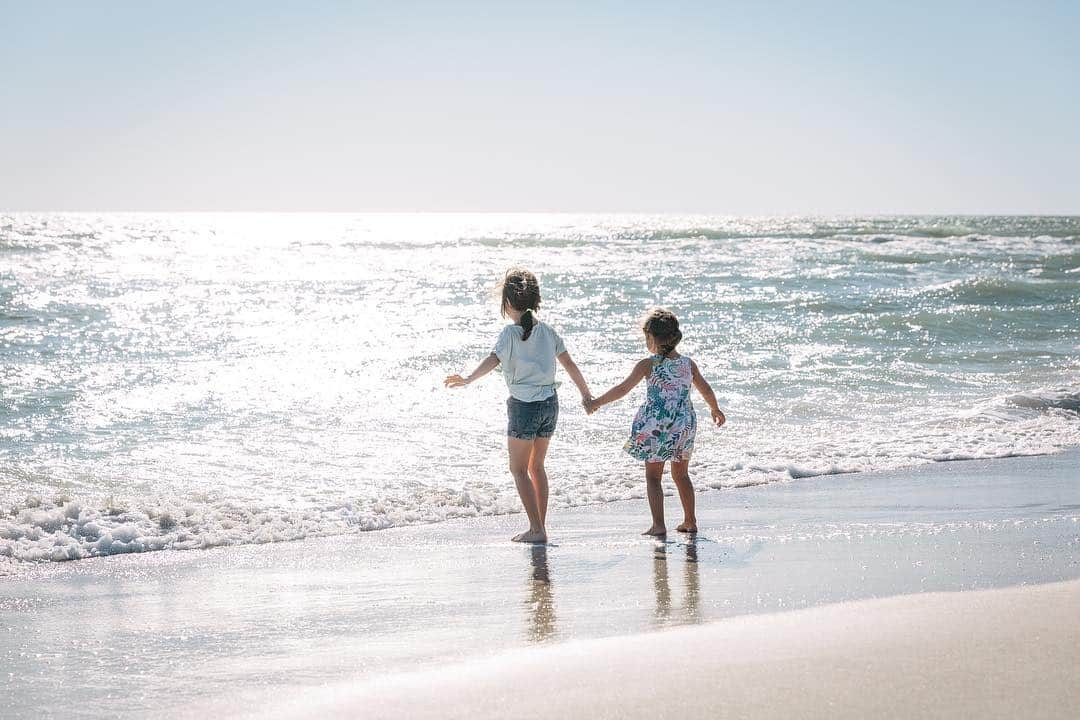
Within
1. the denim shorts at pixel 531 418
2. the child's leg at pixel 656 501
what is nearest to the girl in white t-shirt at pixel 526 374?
the denim shorts at pixel 531 418

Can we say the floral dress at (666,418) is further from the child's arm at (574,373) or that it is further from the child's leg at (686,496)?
the child's arm at (574,373)

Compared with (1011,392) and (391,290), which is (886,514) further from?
(391,290)

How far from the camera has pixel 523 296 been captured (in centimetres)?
618

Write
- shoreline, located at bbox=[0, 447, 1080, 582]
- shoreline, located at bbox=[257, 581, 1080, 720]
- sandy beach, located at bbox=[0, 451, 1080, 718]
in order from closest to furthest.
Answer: shoreline, located at bbox=[257, 581, 1080, 720], sandy beach, located at bbox=[0, 451, 1080, 718], shoreline, located at bbox=[0, 447, 1080, 582]

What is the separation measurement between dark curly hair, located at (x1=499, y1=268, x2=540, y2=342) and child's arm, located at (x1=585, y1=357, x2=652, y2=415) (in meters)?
0.57

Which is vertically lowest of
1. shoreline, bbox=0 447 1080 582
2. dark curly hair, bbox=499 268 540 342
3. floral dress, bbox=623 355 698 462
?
shoreline, bbox=0 447 1080 582

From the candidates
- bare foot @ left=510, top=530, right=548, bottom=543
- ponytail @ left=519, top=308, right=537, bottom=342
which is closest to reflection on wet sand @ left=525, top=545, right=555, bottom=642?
bare foot @ left=510, top=530, right=548, bottom=543

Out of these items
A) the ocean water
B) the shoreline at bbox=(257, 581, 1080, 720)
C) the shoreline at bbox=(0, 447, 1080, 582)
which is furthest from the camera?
the ocean water

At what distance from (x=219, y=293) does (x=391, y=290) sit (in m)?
4.37

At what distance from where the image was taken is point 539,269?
117 feet

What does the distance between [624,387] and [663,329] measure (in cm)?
43

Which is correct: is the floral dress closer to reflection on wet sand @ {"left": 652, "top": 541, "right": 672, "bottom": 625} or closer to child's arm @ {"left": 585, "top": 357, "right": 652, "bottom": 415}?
child's arm @ {"left": 585, "top": 357, "right": 652, "bottom": 415}

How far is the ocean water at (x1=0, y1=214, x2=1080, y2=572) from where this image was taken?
745cm

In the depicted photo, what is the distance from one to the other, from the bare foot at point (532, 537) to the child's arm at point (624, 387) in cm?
78
